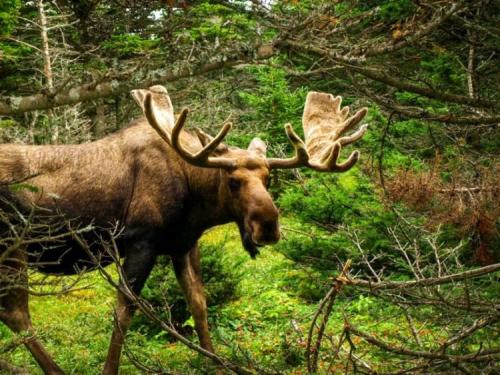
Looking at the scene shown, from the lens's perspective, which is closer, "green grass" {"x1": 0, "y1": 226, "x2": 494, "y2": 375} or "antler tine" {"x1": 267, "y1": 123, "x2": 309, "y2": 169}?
"antler tine" {"x1": 267, "y1": 123, "x2": 309, "y2": 169}

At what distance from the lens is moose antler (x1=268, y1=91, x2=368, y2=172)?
5594 mm

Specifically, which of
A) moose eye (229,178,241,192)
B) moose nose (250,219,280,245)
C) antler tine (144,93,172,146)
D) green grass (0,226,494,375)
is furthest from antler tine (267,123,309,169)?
green grass (0,226,494,375)

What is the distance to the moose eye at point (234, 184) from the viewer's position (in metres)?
Result: 5.56

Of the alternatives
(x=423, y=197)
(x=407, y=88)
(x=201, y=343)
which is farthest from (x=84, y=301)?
(x=407, y=88)

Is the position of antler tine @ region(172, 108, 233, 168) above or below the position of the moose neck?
above

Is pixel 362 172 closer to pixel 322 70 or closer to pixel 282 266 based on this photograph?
pixel 282 266

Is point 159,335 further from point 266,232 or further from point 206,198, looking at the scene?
point 266,232

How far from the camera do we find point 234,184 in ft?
18.3

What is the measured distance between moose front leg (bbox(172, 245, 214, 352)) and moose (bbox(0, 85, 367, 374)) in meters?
0.02

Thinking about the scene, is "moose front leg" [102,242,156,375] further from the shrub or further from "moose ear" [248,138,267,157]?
the shrub

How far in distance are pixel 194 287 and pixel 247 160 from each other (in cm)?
148

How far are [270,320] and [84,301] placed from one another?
300 cm

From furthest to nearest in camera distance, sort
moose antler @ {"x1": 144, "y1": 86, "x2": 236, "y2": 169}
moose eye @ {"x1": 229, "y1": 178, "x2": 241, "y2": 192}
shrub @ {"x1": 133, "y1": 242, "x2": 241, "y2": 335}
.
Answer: shrub @ {"x1": 133, "y1": 242, "x2": 241, "y2": 335}
moose eye @ {"x1": 229, "y1": 178, "x2": 241, "y2": 192}
moose antler @ {"x1": 144, "y1": 86, "x2": 236, "y2": 169}

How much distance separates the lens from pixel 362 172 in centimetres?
847
